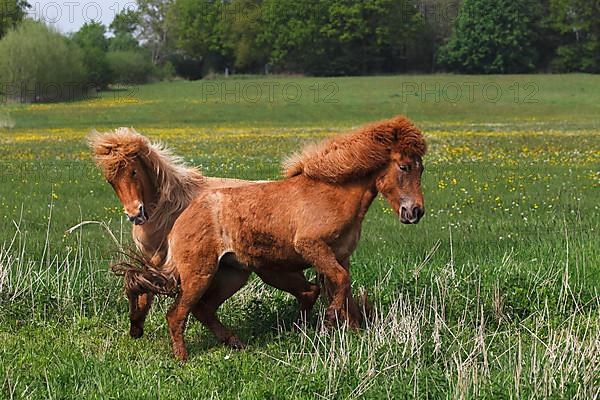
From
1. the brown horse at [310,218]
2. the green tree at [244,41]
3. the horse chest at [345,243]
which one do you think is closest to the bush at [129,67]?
the green tree at [244,41]

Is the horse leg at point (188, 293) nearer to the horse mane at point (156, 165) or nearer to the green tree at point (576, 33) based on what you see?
the horse mane at point (156, 165)

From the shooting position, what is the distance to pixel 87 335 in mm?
7715

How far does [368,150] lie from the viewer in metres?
7.12

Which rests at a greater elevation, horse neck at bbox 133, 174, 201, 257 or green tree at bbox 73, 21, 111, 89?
green tree at bbox 73, 21, 111, 89

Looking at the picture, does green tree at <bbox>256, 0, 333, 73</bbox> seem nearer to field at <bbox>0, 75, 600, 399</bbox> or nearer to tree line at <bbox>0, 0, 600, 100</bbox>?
tree line at <bbox>0, 0, 600, 100</bbox>

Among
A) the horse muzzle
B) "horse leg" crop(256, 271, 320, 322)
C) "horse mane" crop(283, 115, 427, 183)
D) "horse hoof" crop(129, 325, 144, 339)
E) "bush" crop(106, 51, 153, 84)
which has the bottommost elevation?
"horse hoof" crop(129, 325, 144, 339)

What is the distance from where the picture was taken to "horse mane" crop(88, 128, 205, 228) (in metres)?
7.40

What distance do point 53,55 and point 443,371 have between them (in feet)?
228

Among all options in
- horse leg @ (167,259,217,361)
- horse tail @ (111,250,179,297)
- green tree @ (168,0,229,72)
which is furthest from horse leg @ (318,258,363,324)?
green tree @ (168,0,229,72)

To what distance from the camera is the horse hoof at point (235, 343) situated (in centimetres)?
731

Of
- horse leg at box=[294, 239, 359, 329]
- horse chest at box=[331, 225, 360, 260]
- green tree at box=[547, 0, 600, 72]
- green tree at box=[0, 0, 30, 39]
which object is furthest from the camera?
green tree at box=[547, 0, 600, 72]

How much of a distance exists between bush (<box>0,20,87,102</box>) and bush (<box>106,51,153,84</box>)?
8275 millimetres

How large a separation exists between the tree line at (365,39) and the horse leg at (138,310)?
78.7 meters

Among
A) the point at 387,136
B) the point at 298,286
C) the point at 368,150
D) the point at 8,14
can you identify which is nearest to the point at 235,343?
the point at 298,286
